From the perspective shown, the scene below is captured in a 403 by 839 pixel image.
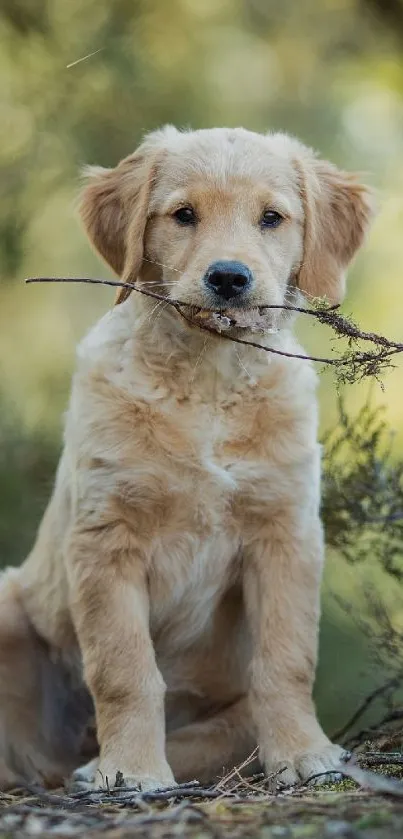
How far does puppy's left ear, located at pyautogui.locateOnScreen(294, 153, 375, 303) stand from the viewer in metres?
4.10

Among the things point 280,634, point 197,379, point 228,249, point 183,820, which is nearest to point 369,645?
point 280,634

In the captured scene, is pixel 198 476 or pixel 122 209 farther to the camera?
pixel 122 209

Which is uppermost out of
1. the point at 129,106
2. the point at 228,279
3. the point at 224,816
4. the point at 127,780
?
the point at 129,106

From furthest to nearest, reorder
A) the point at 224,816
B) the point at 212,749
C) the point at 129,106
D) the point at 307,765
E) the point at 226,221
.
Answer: the point at 129,106, the point at 212,749, the point at 226,221, the point at 307,765, the point at 224,816

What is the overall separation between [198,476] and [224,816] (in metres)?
1.40

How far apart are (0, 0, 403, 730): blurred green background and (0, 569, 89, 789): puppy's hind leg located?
310cm

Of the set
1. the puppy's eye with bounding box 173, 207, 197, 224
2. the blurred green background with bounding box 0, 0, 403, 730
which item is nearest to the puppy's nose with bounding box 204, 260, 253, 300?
the puppy's eye with bounding box 173, 207, 197, 224

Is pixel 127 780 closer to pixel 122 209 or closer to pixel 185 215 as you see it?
pixel 185 215

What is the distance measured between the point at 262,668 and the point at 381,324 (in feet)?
12.2

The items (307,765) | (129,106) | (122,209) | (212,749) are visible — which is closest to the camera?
(307,765)

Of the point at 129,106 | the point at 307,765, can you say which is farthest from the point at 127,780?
the point at 129,106

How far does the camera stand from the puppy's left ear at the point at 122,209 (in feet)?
13.3

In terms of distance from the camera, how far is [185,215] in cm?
391

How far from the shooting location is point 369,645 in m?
5.21
